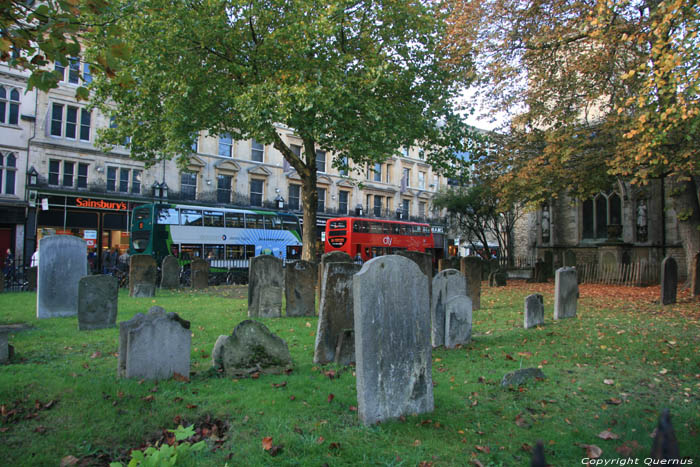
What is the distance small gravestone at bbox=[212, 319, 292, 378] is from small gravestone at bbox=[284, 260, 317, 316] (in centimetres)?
462

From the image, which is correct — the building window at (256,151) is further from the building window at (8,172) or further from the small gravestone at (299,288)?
the small gravestone at (299,288)

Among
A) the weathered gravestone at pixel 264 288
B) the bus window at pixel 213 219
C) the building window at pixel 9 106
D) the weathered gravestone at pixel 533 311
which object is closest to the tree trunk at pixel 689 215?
the weathered gravestone at pixel 533 311

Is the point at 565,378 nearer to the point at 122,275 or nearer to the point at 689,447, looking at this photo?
the point at 689,447

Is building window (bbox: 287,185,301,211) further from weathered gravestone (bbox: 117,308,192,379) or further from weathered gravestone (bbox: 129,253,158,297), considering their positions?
weathered gravestone (bbox: 117,308,192,379)

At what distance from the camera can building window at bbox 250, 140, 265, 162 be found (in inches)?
1422

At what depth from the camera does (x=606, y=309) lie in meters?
11.4

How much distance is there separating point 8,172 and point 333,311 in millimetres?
26077

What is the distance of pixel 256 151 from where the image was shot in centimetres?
3644

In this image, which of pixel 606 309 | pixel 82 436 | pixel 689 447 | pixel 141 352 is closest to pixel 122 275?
pixel 141 352

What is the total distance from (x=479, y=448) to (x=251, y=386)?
2510mm

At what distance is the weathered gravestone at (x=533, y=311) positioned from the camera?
28.6 ft

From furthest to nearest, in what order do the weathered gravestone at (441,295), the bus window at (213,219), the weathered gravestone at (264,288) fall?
the bus window at (213,219), the weathered gravestone at (264,288), the weathered gravestone at (441,295)

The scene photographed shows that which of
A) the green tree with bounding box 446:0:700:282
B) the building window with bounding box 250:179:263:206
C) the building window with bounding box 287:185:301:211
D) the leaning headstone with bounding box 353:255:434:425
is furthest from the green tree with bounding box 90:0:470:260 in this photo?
the building window with bounding box 287:185:301:211

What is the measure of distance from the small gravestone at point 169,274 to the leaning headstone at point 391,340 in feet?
48.3
